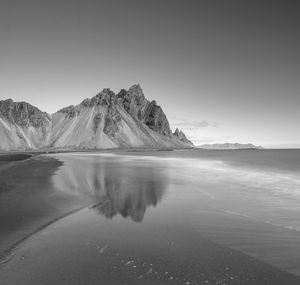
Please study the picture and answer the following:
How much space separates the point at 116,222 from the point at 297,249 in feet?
22.9

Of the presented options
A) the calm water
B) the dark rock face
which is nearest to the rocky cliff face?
the dark rock face

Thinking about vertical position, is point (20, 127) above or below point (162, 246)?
above

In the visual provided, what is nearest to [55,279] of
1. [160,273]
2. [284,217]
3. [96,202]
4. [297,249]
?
[160,273]

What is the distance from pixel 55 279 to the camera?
20.9 ft

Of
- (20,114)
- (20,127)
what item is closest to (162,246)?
(20,127)

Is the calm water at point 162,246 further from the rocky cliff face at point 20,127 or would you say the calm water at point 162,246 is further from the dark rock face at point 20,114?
the dark rock face at point 20,114

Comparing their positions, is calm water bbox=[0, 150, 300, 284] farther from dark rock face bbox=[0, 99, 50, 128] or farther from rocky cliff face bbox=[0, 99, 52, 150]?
dark rock face bbox=[0, 99, 50, 128]

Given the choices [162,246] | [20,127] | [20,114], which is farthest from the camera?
[20,114]

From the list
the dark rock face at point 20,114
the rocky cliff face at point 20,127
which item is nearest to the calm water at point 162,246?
the rocky cliff face at point 20,127

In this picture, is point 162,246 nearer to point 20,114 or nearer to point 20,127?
point 20,127

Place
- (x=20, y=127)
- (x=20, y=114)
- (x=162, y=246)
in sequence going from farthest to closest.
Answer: (x=20, y=114), (x=20, y=127), (x=162, y=246)

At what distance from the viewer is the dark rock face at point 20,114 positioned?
18075 cm

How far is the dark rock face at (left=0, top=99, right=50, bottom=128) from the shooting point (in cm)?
18075

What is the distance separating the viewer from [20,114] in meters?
188
